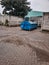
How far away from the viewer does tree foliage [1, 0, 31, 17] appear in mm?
21719

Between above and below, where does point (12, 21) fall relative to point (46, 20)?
below

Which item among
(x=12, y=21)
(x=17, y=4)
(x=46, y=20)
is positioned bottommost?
(x=12, y=21)

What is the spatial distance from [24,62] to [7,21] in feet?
49.2

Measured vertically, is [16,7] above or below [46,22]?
above

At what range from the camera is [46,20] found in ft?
41.0

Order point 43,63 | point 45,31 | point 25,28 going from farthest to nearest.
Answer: point 25,28, point 45,31, point 43,63

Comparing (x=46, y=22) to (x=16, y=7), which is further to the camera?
(x=16, y=7)

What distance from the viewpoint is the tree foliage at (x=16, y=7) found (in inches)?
855

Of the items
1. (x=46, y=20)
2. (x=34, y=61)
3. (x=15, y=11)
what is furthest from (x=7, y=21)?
(x=34, y=61)

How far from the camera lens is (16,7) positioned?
22.2 m

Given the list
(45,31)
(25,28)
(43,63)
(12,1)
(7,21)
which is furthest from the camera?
(12,1)

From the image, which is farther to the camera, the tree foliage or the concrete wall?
the tree foliage

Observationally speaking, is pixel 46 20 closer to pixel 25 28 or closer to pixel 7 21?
pixel 25 28

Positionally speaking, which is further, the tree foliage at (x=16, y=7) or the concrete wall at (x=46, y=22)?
the tree foliage at (x=16, y=7)
